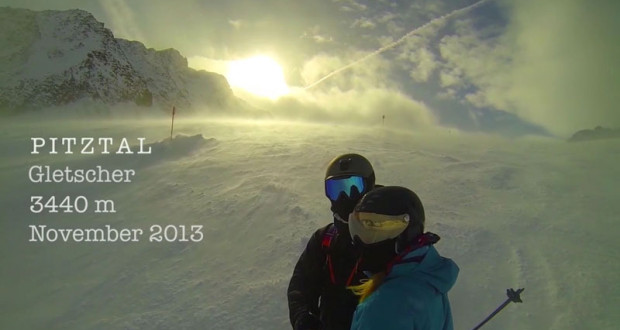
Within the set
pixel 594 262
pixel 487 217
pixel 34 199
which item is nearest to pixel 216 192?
pixel 34 199

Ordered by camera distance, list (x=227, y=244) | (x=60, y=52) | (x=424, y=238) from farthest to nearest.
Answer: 1. (x=60, y=52)
2. (x=227, y=244)
3. (x=424, y=238)

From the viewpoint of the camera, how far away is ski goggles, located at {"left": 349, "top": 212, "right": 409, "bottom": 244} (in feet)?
5.44

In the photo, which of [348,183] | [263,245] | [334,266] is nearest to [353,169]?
[348,183]

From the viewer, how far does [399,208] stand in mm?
1673

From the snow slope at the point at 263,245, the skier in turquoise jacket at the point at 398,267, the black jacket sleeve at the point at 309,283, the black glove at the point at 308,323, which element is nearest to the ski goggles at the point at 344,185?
the black jacket sleeve at the point at 309,283

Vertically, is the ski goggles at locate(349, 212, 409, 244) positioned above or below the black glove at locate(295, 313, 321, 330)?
above

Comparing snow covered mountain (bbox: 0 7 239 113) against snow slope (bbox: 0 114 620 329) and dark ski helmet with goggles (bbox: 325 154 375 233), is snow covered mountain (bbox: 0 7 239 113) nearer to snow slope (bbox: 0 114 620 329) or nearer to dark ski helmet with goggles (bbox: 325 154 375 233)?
snow slope (bbox: 0 114 620 329)

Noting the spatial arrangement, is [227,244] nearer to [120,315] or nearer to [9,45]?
[120,315]

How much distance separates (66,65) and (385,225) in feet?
417

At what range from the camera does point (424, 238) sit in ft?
5.55

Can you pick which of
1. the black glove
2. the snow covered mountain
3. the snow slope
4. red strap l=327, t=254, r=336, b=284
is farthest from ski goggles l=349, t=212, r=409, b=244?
the snow covered mountain

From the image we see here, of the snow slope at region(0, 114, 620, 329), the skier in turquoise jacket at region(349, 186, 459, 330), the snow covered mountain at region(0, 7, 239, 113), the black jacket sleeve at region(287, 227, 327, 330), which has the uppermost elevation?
the snow covered mountain at region(0, 7, 239, 113)

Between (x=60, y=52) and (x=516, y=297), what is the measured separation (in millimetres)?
134019

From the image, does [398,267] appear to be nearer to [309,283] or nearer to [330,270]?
[330,270]
